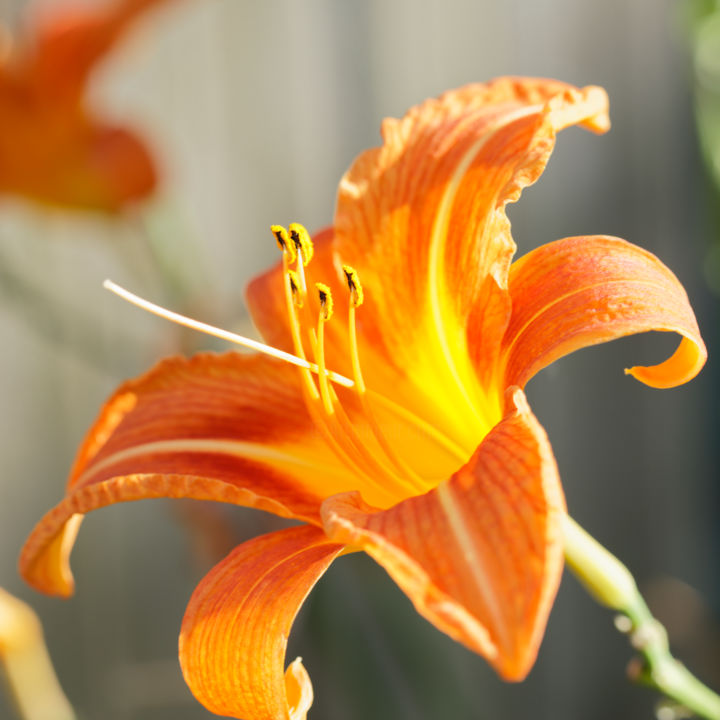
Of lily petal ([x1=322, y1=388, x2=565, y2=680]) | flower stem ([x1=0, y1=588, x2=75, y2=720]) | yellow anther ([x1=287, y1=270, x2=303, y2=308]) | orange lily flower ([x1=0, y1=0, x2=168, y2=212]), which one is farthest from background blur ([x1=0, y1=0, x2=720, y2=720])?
lily petal ([x1=322, y1=388, x2=565, y2=680])

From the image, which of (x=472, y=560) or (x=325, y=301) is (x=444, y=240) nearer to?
(x=325, y=301)

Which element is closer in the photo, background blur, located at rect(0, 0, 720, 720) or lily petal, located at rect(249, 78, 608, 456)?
lily petal, located at rect(249, 78, 608, 456)

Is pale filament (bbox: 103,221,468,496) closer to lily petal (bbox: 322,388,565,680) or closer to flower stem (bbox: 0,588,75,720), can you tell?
lily petal (bbox: 322,388,565,680)

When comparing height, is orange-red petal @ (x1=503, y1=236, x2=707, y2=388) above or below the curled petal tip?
above

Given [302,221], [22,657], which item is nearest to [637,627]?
[22,657]

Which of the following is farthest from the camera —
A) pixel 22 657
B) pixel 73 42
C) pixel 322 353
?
pixel 73 42

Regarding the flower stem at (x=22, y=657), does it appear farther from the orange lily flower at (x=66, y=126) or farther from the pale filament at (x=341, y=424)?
the orange lily flower at (x=66, y=126)

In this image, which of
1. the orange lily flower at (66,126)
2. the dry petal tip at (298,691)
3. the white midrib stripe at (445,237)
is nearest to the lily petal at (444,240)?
the white midrib stripe at (445,237)
